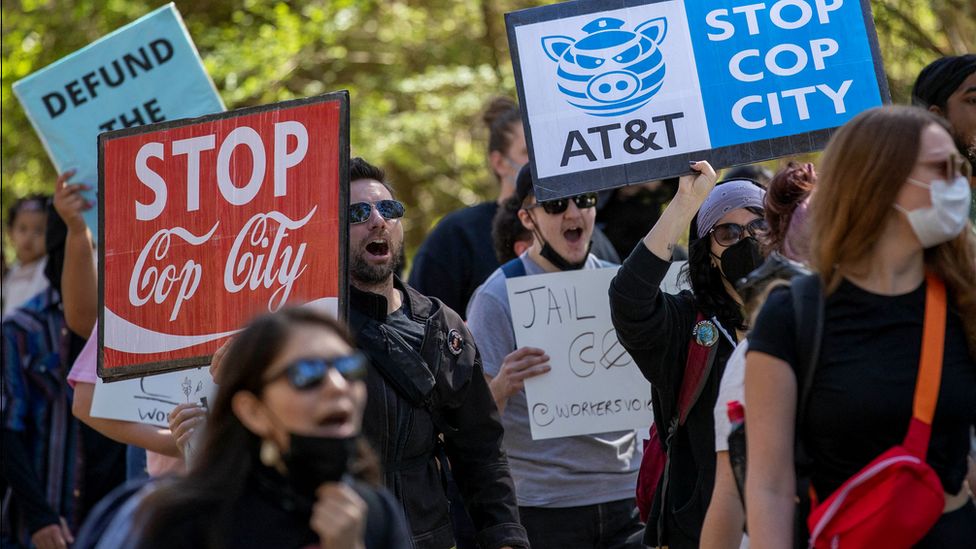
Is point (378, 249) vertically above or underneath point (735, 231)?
above

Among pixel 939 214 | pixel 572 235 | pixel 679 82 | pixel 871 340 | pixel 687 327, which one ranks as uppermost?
pixel 679 82

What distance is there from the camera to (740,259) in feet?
14.6

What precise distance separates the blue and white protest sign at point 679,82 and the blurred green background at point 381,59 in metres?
4.24

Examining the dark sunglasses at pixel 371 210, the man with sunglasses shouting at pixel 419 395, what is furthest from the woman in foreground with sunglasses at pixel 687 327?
the dark sunglasses at pixel 371 210

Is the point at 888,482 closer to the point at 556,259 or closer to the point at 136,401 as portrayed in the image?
the point at 556,259

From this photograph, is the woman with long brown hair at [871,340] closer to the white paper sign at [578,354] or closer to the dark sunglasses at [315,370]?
the dark sunglasses at [315,370]

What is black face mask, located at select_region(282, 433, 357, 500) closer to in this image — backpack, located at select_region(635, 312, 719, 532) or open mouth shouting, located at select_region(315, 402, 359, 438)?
open mouth shouting, located at select_region(315, 402, 359, 438)

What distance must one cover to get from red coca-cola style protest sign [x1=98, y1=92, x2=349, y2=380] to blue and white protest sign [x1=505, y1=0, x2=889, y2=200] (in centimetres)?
77

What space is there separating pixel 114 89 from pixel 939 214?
4244 mm

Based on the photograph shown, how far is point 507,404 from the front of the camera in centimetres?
584

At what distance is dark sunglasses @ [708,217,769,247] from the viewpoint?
14.8 ft

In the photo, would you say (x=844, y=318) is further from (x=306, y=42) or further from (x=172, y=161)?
(x=306, y=42)

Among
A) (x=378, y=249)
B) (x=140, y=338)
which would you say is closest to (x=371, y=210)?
(x=378, y=249)

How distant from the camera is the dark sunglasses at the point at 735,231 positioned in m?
4.50
